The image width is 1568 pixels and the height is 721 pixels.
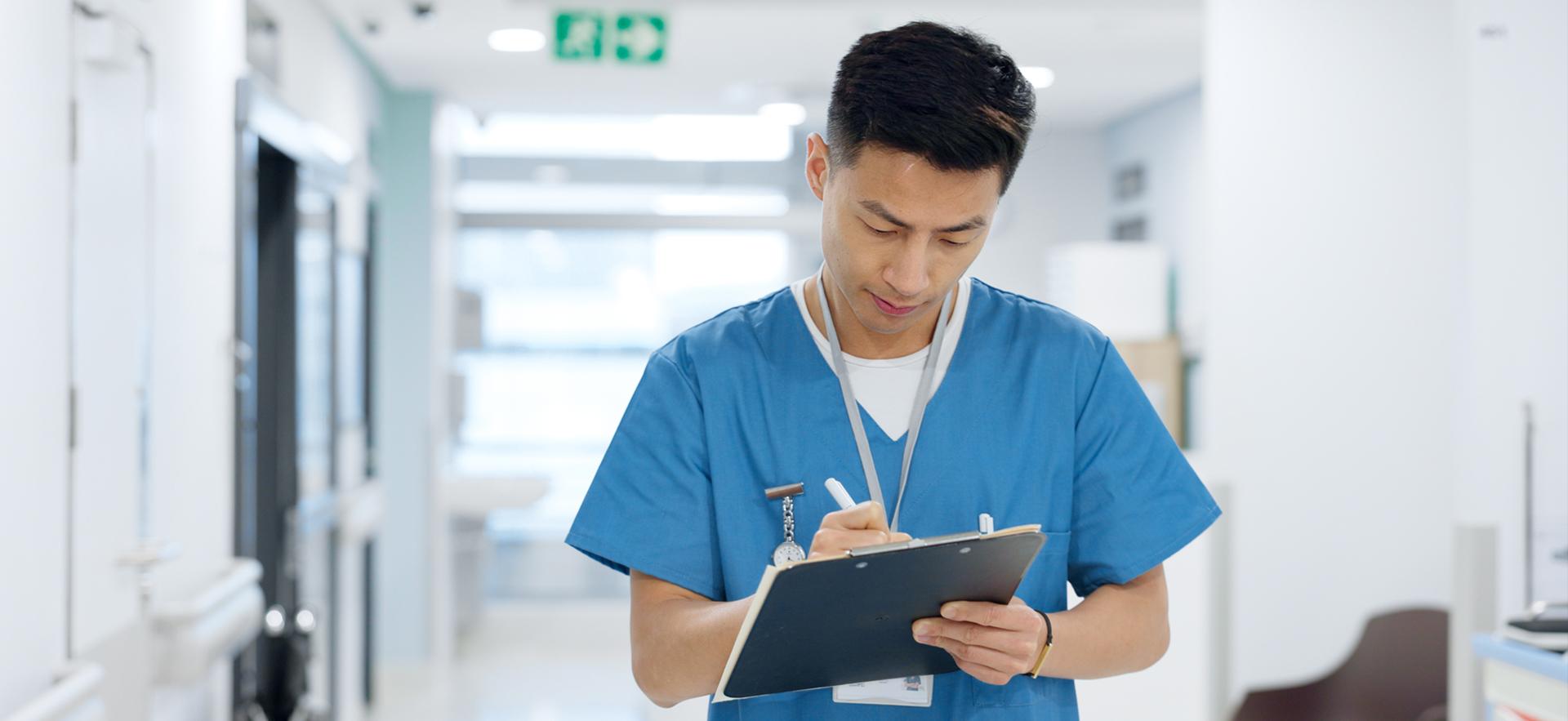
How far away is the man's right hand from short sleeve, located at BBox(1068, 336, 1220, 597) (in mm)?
333

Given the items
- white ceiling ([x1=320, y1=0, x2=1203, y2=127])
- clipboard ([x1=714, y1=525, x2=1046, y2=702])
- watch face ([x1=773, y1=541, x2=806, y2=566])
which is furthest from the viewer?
white ceiling ([x1=320, y1=0, x2=1203, y2=127])

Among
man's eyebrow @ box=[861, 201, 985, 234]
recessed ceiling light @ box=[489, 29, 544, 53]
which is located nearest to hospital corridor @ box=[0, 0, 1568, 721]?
man's eyebrow @ box=[861, 201, 985, 234]

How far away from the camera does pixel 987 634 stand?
1.16m

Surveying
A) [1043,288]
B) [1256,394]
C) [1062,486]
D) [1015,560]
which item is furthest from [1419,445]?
[1043,288]

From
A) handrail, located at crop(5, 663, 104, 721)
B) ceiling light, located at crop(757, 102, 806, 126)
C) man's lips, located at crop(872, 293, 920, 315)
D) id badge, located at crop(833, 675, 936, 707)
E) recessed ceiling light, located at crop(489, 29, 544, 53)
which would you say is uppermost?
recessed ceiling light, located at crop(489, 29, 544, 53)

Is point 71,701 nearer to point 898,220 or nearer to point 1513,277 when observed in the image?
point 898,220

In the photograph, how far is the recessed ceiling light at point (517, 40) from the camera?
16.7 feet

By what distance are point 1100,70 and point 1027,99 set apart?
16.4 ft

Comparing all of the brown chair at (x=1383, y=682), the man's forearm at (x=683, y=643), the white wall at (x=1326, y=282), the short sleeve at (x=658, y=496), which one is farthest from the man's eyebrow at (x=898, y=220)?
the brown chair at (x=1383, y=682)

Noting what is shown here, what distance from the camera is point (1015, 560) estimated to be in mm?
1123

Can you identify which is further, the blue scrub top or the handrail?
the handrail

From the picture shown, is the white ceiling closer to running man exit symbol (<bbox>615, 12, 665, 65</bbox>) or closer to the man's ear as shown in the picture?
running man exit symbol (<bbox>615, 12, 665, 65</bbox>)

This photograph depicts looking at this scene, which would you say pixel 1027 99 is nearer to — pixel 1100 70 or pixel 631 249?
pixel 1100 70

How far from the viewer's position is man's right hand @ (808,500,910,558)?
109cm
